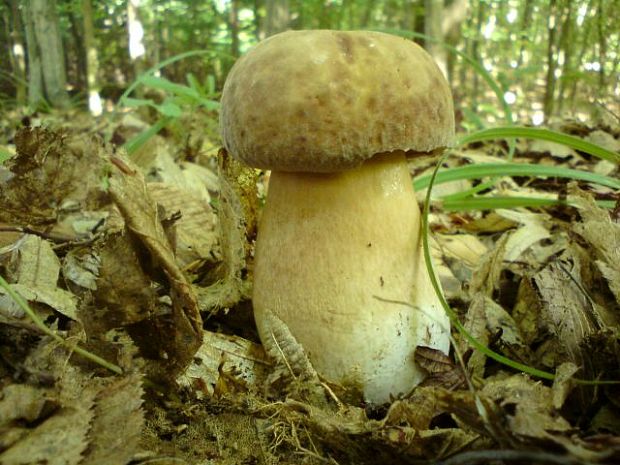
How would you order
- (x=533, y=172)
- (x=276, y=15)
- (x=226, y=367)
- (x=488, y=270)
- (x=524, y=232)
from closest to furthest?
(x=226, y=367) < (x=488, y=270) < (x=533, y=172) < (x=524, y=232) < (x=276, y=15)

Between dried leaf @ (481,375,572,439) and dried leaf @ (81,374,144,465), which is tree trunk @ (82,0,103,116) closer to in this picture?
dried leaf @ (81,374,144,465)

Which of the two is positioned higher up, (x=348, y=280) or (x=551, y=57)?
(x=551, y=57)

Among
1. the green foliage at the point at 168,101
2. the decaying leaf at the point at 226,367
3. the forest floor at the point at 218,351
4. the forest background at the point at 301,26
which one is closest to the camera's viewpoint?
the forest floor at the point at 218,351

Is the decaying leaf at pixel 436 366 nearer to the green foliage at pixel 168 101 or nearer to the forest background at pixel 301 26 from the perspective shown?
the forest background at pixel 301 26

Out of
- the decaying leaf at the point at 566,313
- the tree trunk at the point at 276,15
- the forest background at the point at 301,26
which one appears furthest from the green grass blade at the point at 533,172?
the tree trunk at the point at 276,15

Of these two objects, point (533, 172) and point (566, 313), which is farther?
point (533, 172)

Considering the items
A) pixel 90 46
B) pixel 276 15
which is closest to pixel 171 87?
pixel 276 15

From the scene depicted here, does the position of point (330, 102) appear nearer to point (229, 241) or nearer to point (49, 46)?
point (229, 241)
